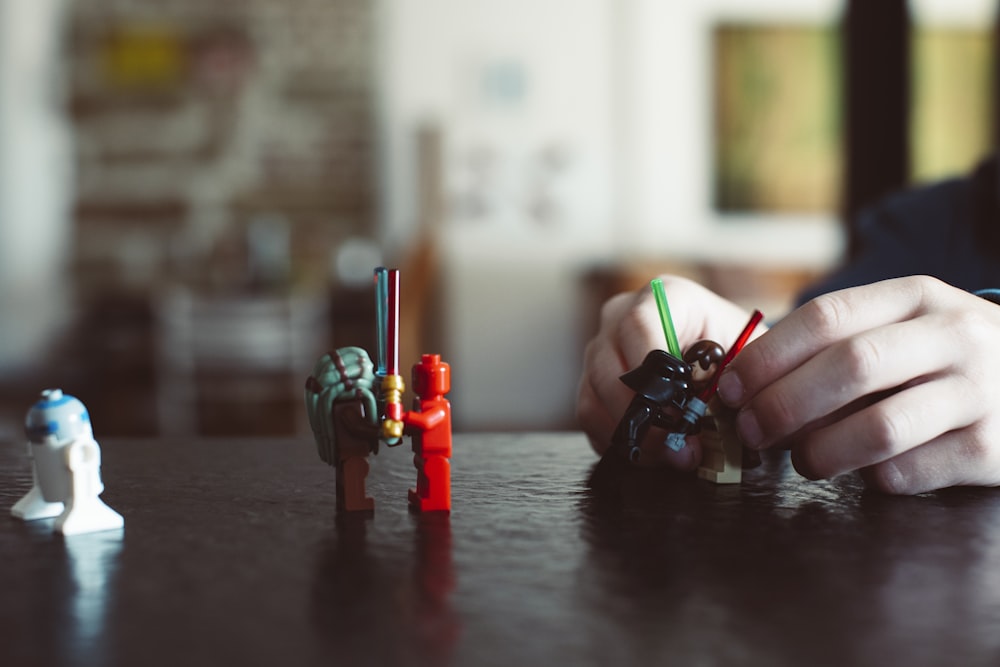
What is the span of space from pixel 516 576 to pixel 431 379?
0.15m

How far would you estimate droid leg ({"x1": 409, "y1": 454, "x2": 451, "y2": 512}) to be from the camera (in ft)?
1.52

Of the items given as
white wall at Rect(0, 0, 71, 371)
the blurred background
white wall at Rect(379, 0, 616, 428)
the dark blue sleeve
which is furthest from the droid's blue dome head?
white wall at Rect(0, 0, 71, 371)

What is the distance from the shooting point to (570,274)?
199 inches

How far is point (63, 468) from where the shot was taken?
45cm

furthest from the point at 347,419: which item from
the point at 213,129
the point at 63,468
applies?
the point at 213,129

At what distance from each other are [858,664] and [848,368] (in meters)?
0.24

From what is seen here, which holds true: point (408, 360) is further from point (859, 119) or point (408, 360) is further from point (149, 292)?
point (149, 292)

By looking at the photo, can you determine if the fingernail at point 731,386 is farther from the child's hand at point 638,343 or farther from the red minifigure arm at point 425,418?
the red minifigure arm at point 425,418

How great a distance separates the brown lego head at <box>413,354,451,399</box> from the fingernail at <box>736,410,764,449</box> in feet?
0.51

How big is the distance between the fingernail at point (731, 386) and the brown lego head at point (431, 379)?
0.15 m

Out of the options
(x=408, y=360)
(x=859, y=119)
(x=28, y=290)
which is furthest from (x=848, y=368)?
(x=28, y=290)

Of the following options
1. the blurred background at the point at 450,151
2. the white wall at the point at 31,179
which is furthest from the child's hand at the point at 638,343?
the white wall at the point at 31,179

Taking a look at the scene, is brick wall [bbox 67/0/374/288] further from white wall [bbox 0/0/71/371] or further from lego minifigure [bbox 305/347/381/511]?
lego minifigure [bbox 305/347/381/511]

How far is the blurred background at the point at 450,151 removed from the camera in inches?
192
